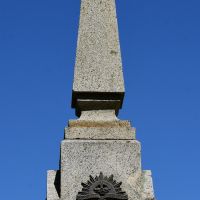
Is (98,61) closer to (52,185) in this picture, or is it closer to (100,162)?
(100,162)

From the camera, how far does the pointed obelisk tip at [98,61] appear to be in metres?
8.45

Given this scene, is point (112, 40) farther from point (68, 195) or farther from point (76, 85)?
point (68, 195)

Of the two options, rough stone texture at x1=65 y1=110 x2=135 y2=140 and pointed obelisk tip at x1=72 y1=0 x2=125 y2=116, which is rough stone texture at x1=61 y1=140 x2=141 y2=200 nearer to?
rough stone texture at x1=65 y1=110 x2=135 y2=140

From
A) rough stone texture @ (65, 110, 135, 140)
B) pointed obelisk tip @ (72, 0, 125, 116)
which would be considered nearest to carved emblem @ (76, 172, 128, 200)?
rough stone texture @ (65, 110, 135, 140)

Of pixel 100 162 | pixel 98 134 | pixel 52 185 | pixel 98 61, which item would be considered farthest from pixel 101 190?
pixel 98 61

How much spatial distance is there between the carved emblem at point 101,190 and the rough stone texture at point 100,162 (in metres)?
0.08

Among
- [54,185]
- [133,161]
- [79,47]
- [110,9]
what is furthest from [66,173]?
[110,9]

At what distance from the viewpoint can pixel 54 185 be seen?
7.94 metres

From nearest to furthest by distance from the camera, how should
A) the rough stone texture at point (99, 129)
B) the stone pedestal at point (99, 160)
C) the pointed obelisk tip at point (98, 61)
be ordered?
the stone pedestal at point (99, 160) → the rough stone texture at point (99, 129) → the pointed obelisk tip at point (98, 61)

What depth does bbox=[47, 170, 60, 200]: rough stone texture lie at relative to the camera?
25.5ft

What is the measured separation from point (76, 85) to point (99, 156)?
1.04m

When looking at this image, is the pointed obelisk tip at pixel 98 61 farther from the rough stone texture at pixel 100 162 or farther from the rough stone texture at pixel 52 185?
the rough stone texture at pixel 52 185

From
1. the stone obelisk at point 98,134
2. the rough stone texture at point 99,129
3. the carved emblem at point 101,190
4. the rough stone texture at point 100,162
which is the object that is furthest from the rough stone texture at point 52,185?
the rough stone texture at point 99,129

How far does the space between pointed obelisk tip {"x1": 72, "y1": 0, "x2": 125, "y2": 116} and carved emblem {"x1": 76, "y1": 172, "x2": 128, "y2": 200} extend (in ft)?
3.58
